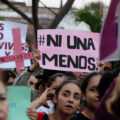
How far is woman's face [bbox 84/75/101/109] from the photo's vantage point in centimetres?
482

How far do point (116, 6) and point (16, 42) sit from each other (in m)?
5.23

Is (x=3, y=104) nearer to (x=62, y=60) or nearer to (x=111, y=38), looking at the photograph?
(x=111, y=38)

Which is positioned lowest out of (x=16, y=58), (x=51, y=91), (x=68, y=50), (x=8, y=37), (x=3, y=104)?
(x=16, y=58)

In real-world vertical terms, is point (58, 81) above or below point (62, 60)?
above

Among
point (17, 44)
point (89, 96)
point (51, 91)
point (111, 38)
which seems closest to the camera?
point (111, 38)

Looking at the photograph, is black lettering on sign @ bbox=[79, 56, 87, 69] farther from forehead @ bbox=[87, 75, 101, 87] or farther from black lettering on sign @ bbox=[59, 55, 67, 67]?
forehead @ bbox=[87, 75, 101, 87]

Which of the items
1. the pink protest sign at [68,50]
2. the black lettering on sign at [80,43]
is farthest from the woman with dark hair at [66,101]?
the black lettering on sign at [80,43]

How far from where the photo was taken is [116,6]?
3.54m

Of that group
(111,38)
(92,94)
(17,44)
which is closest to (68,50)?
(17,44)

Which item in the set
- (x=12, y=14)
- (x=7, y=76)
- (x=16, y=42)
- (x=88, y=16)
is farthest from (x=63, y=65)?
(x=12, y=14)

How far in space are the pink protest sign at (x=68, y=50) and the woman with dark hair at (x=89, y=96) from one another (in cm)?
222

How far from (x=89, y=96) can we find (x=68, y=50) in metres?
2.75

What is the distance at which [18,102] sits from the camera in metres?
4.69

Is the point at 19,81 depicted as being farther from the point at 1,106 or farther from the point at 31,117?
the point at 1,106
